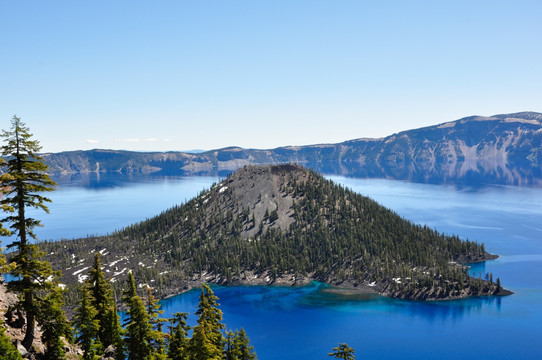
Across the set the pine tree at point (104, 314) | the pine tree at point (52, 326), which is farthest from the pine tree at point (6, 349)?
the pine tree at point (104, 314)

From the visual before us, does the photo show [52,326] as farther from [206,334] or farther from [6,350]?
[206,334]

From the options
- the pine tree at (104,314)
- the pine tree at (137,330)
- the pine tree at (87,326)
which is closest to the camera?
the pine tree at (87,326)

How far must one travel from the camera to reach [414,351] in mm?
140125

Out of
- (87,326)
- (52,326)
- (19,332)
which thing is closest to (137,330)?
(87,326)

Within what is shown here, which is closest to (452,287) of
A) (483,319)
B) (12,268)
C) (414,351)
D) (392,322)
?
(483,319)

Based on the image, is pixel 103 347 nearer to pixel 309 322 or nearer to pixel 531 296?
pixel 309 322

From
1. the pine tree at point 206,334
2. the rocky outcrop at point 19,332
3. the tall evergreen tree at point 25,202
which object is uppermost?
the tall evergreen tree at point 25,202

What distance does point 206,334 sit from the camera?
58094 mm

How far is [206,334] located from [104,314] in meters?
14.9

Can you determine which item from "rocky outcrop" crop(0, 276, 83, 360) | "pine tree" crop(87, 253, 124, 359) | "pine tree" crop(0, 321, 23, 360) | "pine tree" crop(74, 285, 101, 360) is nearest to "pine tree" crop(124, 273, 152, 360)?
"pine tree" crop(87, 253, 124, 359)

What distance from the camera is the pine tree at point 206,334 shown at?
51938 millimetres

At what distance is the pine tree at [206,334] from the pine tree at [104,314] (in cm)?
1068

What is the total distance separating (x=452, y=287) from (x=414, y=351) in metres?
69.7

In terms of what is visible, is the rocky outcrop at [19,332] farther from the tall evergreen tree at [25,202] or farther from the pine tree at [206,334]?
the pine tree at [206,334]
